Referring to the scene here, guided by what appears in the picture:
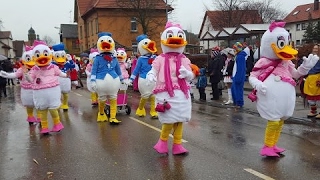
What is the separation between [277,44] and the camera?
6.37m

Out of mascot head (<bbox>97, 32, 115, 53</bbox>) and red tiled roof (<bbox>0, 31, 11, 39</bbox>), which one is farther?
red tiled roof (<bbox>0, 31, 11, 39</bbox>)

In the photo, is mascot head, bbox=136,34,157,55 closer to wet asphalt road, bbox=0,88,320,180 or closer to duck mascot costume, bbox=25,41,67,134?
wet asphalt road, bbox=0,88,320,180

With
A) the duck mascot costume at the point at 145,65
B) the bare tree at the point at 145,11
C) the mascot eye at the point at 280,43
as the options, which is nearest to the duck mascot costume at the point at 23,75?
the duck mascot costume at the point at 145,65

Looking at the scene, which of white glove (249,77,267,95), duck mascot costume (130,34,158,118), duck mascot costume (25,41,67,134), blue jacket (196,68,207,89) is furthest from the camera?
blue jacket (196,68,207,89)

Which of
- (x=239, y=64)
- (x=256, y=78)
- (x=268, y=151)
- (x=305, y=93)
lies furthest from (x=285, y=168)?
(x=239, y=64)

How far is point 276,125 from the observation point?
6344 millimetres

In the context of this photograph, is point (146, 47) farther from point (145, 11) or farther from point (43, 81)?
point (145, 11)

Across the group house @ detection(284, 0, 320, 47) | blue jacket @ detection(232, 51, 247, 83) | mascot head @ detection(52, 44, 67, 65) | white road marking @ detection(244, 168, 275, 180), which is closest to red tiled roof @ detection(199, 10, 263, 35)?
house @ detection(284, 0, 320, 47)

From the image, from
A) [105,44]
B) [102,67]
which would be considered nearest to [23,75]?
[102,67]

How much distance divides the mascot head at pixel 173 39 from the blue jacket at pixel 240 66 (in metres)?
5.34

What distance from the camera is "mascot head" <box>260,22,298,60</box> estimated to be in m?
6.33

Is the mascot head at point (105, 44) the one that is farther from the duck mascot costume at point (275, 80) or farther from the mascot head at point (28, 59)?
the duck mascot costume at point (275, 80)

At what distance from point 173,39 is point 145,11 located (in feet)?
112

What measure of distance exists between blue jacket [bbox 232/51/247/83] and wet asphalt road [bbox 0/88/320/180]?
6.04 ft
